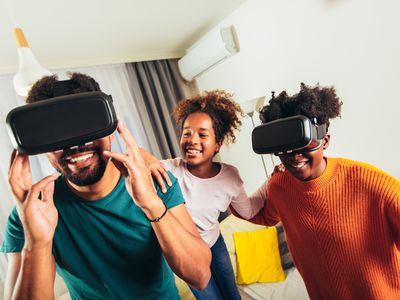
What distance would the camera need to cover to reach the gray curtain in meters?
2.74

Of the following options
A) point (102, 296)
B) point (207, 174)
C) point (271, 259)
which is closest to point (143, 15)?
point (207, 174)

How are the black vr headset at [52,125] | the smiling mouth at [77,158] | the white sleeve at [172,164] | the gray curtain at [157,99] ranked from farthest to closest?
the gray curtain at [157,99]
the white sleeve at [172,164]
the smiling mouth at [77,158]
the black vr headset at [52,125]

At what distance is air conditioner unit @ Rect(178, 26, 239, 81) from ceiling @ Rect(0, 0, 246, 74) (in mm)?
126

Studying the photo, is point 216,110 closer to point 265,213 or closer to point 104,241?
point 265,213

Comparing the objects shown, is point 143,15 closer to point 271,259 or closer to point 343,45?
point 343,45

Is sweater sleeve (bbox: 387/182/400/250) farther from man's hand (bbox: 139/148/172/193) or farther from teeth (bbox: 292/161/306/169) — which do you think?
man's hand (bbox: 139/148/172/193)

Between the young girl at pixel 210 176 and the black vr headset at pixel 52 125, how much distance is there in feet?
2.20

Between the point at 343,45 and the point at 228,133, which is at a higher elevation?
the point at 343,45

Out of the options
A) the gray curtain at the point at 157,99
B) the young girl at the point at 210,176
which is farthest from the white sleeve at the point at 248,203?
the gray curtain at the point at 157,99

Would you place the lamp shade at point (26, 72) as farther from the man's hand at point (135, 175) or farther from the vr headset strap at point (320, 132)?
the vr headset strap at point (320, 132)

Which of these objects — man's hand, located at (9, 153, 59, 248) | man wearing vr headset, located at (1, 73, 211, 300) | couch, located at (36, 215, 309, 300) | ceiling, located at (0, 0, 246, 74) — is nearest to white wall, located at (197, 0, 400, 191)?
ceiling, located at (0, 0, 246, 74)

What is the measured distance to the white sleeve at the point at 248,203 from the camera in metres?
1.07

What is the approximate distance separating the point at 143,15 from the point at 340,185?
1.77 m

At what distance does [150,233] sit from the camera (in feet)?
2.44
